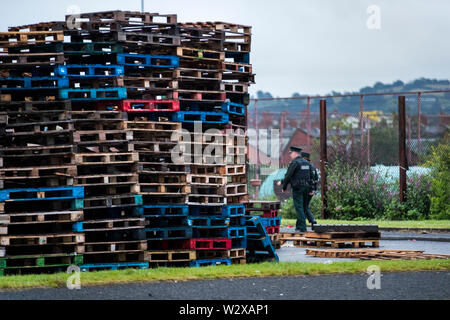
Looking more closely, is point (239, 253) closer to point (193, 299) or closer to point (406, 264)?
point (406, 264)

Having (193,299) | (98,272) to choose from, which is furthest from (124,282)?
(193,299)

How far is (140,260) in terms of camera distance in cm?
1524

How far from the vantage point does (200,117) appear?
1630 cm

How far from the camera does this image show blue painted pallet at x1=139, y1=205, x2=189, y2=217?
15.5m

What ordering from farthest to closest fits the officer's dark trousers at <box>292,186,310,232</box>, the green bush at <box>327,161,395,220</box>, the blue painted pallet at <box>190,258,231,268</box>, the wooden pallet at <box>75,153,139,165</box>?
the green bush at <box>327,161,395,220</box>, the officer's dark trousers at <box>292,186,310,232</box>, the blue painted pallet at <box>190,258,231,268</box>, the wooden pallet at <box>75,153,139,165</box>

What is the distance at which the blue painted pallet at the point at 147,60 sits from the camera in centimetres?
1583

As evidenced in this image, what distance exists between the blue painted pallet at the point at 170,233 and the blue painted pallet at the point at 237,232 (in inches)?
31.7

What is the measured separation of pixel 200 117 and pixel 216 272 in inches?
136

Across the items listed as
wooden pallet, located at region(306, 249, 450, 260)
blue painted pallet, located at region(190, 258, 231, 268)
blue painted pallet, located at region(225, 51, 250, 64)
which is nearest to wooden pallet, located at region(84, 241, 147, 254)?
blue painted pallet, located at region(190, 258, 231, 268)

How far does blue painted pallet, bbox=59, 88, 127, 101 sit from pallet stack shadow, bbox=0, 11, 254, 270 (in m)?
0.02

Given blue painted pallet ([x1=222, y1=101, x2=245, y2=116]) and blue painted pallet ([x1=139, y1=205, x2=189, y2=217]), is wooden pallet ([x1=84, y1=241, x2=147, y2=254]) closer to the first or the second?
blue painted pallet ([x1=139, y1=205, x2=189, y2=217])

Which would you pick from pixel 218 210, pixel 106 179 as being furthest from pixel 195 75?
pixel 106 179

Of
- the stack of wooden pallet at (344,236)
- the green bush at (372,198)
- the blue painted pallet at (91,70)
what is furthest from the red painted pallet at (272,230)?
the green bush at (372,198)
